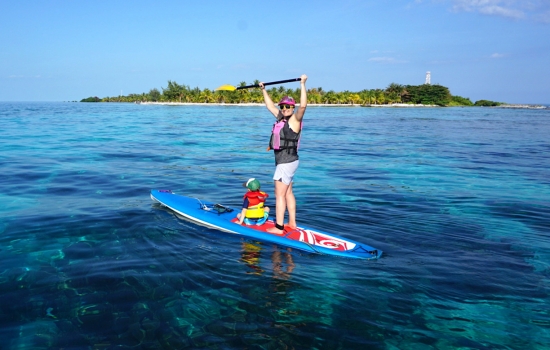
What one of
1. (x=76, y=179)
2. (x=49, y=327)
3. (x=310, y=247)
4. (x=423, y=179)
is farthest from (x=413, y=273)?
(x=76, y=179)

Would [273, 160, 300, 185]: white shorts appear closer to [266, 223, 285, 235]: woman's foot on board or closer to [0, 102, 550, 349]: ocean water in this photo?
[266, 223, 285, 235]: woman's foot on board

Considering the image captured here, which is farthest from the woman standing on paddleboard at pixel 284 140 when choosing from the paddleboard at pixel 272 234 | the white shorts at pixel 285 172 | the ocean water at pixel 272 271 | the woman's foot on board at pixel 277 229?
the ocean water at pixel 272 271

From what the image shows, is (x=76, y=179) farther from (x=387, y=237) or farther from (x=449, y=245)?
(x=449, y=245)

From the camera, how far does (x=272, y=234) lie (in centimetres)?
802

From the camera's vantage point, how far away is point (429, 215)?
33.4 feet

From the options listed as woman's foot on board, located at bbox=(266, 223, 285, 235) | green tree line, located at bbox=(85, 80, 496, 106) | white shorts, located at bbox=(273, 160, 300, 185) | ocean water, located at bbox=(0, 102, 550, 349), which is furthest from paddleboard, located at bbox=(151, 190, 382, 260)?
Answer: green tree line, located at bbox=(85, 80, 496, 106)

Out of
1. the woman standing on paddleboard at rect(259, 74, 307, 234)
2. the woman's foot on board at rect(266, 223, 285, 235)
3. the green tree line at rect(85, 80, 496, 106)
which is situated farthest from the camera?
the green tree line at rect(85, 80, 496, 106)

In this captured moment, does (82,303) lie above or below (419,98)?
→ below

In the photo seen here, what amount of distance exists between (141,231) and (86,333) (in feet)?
12.3

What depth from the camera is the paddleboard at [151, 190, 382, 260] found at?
7.48m

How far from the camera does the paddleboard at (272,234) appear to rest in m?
7.48

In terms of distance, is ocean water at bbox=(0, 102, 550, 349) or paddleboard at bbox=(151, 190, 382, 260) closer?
ocean water at bbox=(0, 102, 550, 349)

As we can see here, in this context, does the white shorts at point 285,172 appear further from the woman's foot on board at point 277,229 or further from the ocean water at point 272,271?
the ocean water at point 272,271

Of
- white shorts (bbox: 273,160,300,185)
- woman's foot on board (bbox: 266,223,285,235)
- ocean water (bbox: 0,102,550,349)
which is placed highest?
white shorts (bbox: 273,160,300,185)
